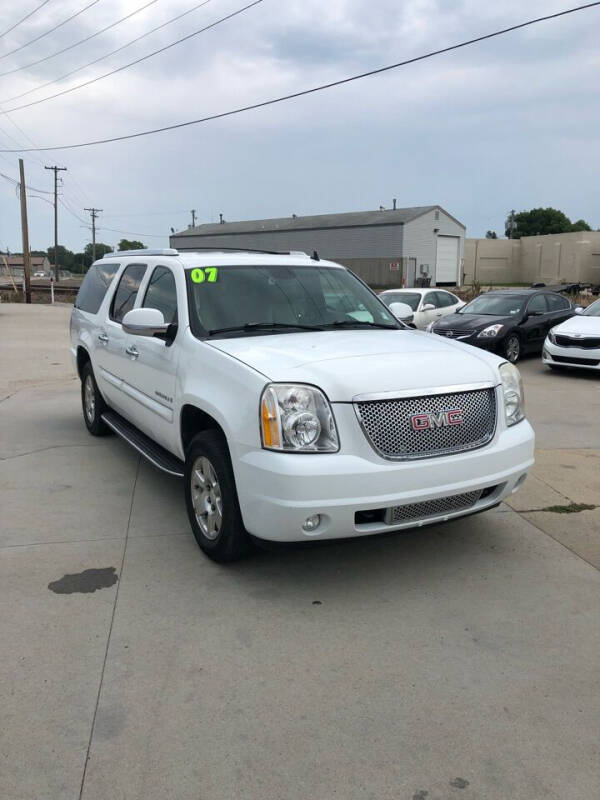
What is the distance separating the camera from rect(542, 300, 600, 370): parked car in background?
1127 cm

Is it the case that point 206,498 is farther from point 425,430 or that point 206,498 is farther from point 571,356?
point 571,356

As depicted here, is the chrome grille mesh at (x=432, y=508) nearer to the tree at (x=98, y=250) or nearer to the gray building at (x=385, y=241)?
the gray building at (x=385, y=241)

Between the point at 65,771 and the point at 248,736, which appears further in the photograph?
the point at 248,736

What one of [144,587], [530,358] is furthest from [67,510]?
[530,358]

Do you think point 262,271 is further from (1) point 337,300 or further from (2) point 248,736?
(2) point 248,736

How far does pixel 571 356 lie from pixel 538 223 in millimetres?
90599

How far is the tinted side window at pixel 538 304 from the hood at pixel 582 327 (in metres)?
1.70

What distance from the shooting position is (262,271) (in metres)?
5.04

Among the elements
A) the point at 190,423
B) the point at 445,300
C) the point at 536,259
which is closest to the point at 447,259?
the point at 536,259

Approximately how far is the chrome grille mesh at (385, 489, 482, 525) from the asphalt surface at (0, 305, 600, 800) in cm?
44

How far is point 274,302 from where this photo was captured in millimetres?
4816

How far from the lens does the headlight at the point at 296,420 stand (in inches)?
135

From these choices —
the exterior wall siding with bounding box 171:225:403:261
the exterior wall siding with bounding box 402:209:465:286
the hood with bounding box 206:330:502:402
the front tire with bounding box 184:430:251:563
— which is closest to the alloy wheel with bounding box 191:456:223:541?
the front tire with bounding box 184:430:251:563

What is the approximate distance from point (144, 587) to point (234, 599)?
0.53 meters
